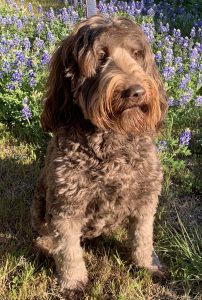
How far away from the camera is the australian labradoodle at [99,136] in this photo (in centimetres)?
300

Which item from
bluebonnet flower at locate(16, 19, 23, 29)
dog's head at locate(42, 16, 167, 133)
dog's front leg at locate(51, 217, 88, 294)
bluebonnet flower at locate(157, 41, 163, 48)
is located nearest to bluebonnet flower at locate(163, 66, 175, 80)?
bluebonnet flower at locate(157, 41, 163, 48)

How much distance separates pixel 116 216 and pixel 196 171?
5.78 ft

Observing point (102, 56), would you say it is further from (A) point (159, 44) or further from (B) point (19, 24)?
(B) point (19, 24)

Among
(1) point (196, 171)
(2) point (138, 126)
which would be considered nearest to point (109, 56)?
(2) point (138, 126)

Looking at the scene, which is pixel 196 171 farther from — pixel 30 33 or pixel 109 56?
pixel 30 33

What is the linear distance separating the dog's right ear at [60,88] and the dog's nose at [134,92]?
52 cm

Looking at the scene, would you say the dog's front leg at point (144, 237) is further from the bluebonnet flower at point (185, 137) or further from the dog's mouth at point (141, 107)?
the bluebonnet flower at point (185, 137)

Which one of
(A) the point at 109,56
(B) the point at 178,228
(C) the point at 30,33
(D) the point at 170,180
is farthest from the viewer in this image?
(C) the point at 30,33

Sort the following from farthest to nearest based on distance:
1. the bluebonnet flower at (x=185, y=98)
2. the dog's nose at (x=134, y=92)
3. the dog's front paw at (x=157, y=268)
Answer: the bluebonnet flower at (x=185, y=98) → the dog's front paw at (x=157, y=268) → the dog's nose at (x=134, y=92)

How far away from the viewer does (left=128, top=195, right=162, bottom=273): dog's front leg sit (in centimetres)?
363

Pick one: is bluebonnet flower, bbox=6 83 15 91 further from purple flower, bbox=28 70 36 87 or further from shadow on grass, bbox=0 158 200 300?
shadow on grass, bbox=0 158 200 300

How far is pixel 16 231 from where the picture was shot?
4488mm

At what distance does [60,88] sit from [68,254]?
126 cm

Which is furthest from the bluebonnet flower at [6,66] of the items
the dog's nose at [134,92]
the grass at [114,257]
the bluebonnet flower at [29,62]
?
the dog's nose at [134,92]
